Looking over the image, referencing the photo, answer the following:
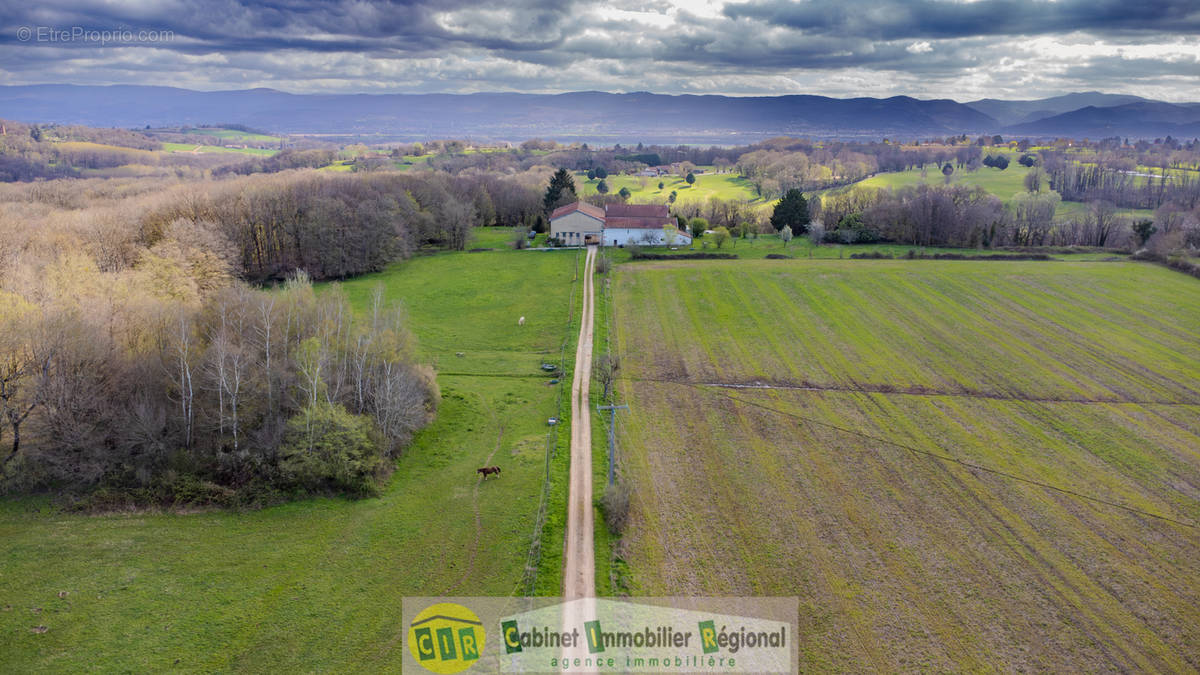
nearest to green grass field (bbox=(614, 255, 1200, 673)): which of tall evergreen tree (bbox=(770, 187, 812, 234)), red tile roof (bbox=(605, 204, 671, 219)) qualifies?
red tile roof (bbox=(605, 204, 671, 219))

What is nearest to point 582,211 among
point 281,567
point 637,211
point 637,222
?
point 637,222

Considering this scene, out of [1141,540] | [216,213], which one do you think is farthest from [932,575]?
[216,213]

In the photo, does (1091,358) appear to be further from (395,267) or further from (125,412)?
(395,267)

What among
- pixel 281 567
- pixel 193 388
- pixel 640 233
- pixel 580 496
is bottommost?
pixel 281 567

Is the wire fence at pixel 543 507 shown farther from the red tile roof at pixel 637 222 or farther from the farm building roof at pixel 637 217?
the farm building roof at pixel 637 217

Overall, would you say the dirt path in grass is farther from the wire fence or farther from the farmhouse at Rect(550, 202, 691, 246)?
the farmhouse at Rect(550, 202, 691, 246)

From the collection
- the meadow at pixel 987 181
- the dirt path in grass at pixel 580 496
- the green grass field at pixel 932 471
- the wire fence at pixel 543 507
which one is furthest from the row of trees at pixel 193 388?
the meadow at pixel 987 181

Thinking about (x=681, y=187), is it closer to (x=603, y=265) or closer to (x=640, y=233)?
(x=640, y=233)
